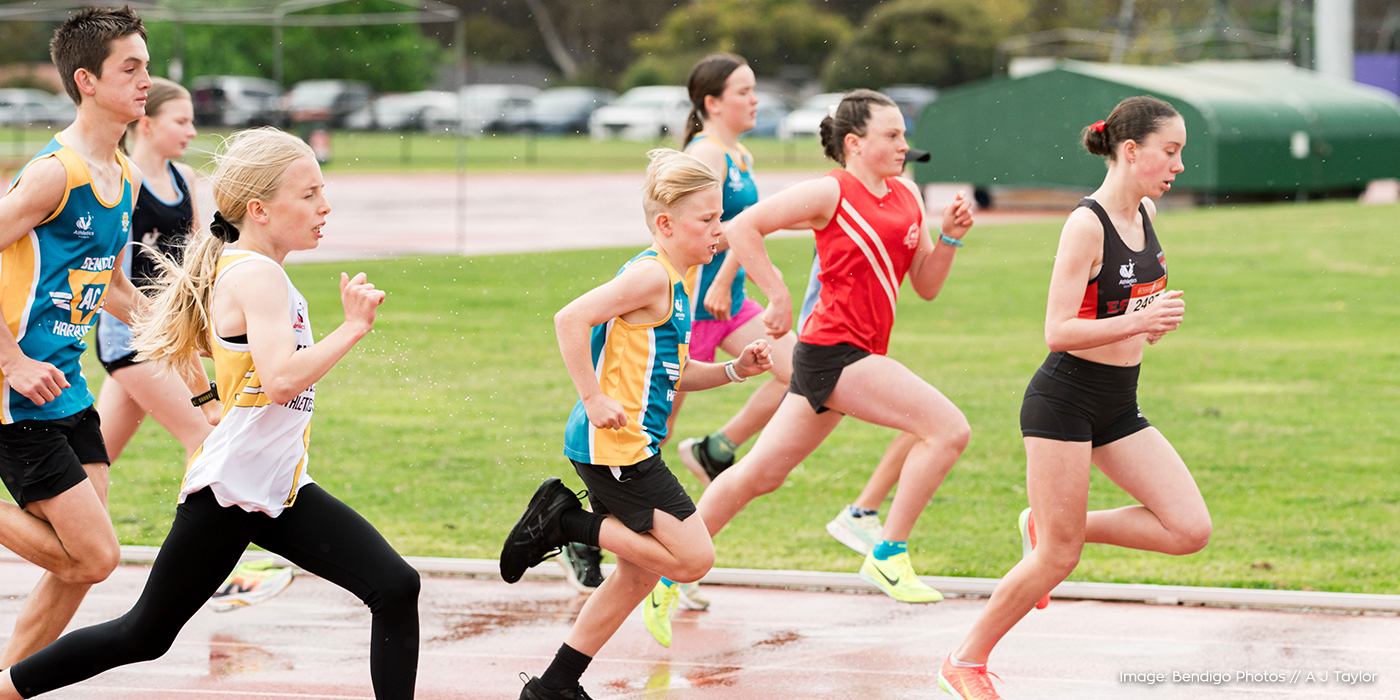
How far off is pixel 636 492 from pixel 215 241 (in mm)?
1405

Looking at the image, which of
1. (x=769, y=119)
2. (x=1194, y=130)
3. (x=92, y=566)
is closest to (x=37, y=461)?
(x=92, y=566)

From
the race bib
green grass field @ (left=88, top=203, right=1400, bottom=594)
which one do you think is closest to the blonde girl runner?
the race bib

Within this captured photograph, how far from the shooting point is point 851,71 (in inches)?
2114

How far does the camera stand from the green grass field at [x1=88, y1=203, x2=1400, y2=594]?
677 centimetres

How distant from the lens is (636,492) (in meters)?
4.34

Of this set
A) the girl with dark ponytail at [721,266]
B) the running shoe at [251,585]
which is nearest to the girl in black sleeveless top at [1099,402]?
the girl with dark ponytail at [721,266]

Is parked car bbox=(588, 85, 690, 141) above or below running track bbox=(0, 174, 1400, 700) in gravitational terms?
below

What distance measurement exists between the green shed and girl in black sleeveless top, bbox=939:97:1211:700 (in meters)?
21.2

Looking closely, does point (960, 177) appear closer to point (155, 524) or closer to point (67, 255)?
point (155, 524)

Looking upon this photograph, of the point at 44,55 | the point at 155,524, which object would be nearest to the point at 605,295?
the point at 155,524

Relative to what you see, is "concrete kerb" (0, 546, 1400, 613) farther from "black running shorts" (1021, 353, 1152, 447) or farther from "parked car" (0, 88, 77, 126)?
"parked car" (0, 88, 77, 126)

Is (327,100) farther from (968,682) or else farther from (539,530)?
(968,682)

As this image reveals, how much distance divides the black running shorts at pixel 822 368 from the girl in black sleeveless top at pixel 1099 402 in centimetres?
101

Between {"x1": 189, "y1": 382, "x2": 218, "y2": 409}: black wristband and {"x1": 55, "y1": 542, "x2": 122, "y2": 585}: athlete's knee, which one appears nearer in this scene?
{"x1": 189, "y1": 382, "x2": 218, "y2": 409}: black wristband
